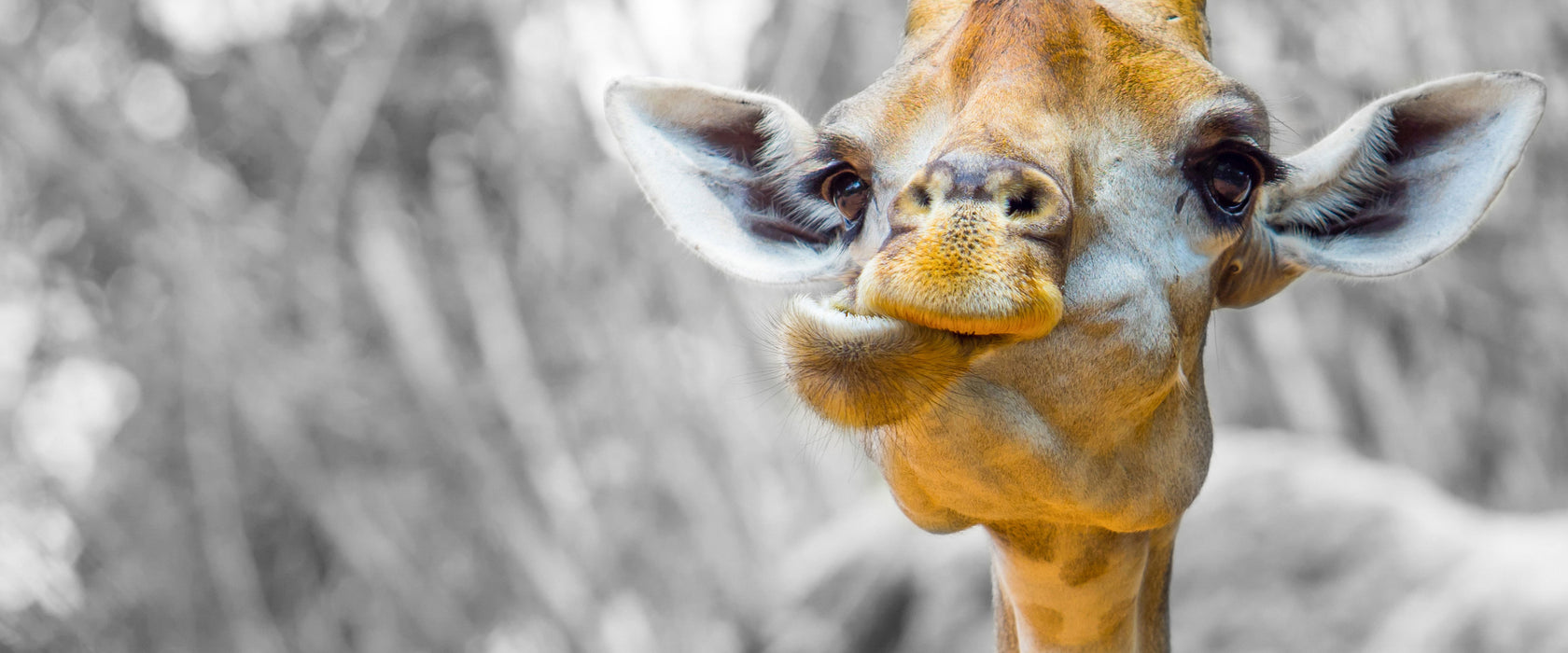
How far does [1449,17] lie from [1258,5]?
1160 millimetres

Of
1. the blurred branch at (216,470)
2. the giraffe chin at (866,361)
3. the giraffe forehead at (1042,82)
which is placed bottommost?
the blurred branch at (216,470)

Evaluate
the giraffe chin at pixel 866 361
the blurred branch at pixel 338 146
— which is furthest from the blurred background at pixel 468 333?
the giraffe chin at pixel 866 361

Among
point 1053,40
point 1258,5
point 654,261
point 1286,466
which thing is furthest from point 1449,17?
point 1053,40

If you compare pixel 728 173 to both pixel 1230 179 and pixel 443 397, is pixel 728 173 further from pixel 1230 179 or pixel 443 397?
pixel 443 397

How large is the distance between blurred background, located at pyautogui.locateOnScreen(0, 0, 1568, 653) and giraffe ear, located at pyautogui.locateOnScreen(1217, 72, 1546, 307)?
5.05 metres

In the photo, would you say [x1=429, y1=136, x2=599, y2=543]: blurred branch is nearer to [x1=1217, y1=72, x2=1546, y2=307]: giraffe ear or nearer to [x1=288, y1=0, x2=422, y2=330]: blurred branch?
[x1=288, y1=0, x2=422, y2=330]: blurred branch

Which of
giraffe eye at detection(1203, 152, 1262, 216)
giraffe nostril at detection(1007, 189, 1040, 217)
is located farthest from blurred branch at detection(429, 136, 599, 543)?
giraffe nostril at detection(1007, 189, 1040, 217)

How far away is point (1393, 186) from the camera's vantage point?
252cm

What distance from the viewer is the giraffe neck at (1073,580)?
2.35m

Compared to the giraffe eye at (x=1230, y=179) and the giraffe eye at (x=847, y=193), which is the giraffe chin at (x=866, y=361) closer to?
the giraffe eye at (x=847, y=193)

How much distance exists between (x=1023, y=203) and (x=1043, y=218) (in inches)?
1.4

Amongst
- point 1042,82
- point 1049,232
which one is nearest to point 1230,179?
point 1042,82

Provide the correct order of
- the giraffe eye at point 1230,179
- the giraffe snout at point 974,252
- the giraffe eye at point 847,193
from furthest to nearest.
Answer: the giraffe eye at point 847,193, the giraffe eye at point 1230,179, the giraffe snout at point 974,252

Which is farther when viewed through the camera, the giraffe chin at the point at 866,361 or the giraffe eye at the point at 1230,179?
the giraffe eye at the point at 1230,179
